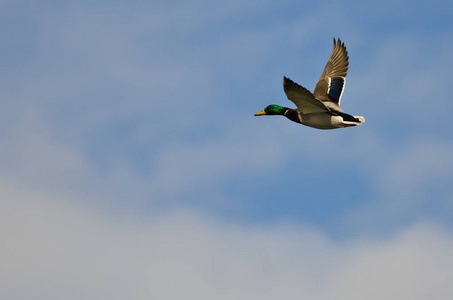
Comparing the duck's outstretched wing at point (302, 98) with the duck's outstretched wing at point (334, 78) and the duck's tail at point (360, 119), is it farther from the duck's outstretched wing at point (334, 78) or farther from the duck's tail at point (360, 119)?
the duck's outstretched wing at point (334, 78)

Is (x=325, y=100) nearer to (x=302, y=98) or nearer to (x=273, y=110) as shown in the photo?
(x=273, y=110)

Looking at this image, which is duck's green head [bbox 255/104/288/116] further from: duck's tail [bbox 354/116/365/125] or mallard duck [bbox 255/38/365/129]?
duck's tail [bbox 354/116/365/125]

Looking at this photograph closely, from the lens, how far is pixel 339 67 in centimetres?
3275

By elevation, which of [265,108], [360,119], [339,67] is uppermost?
[339,67]

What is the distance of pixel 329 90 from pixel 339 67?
1976 mm

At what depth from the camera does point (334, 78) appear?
3219cm

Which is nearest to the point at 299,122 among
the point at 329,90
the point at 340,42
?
the point at 329,90

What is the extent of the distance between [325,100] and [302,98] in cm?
440

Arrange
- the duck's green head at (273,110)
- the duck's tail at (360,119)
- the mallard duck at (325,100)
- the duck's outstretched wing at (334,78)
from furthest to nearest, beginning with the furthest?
the duck's outstretched wing at (334,78) → the duck's green head at (273,110) → the duck's tail at (360,119) → the mallard duck at (325,100)

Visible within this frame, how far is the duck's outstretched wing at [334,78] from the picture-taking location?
30891 mm

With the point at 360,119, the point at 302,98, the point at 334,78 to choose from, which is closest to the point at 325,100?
the point at 334,78

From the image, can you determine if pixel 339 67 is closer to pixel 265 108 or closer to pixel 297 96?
pixel 265 108

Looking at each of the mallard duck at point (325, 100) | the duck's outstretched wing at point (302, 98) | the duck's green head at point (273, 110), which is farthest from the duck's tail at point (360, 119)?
the duck's green head at point (273, 110)

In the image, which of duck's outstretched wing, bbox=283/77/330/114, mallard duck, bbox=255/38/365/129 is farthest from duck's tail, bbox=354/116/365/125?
duck's outstretched wing, bbox=283/77/330/114
